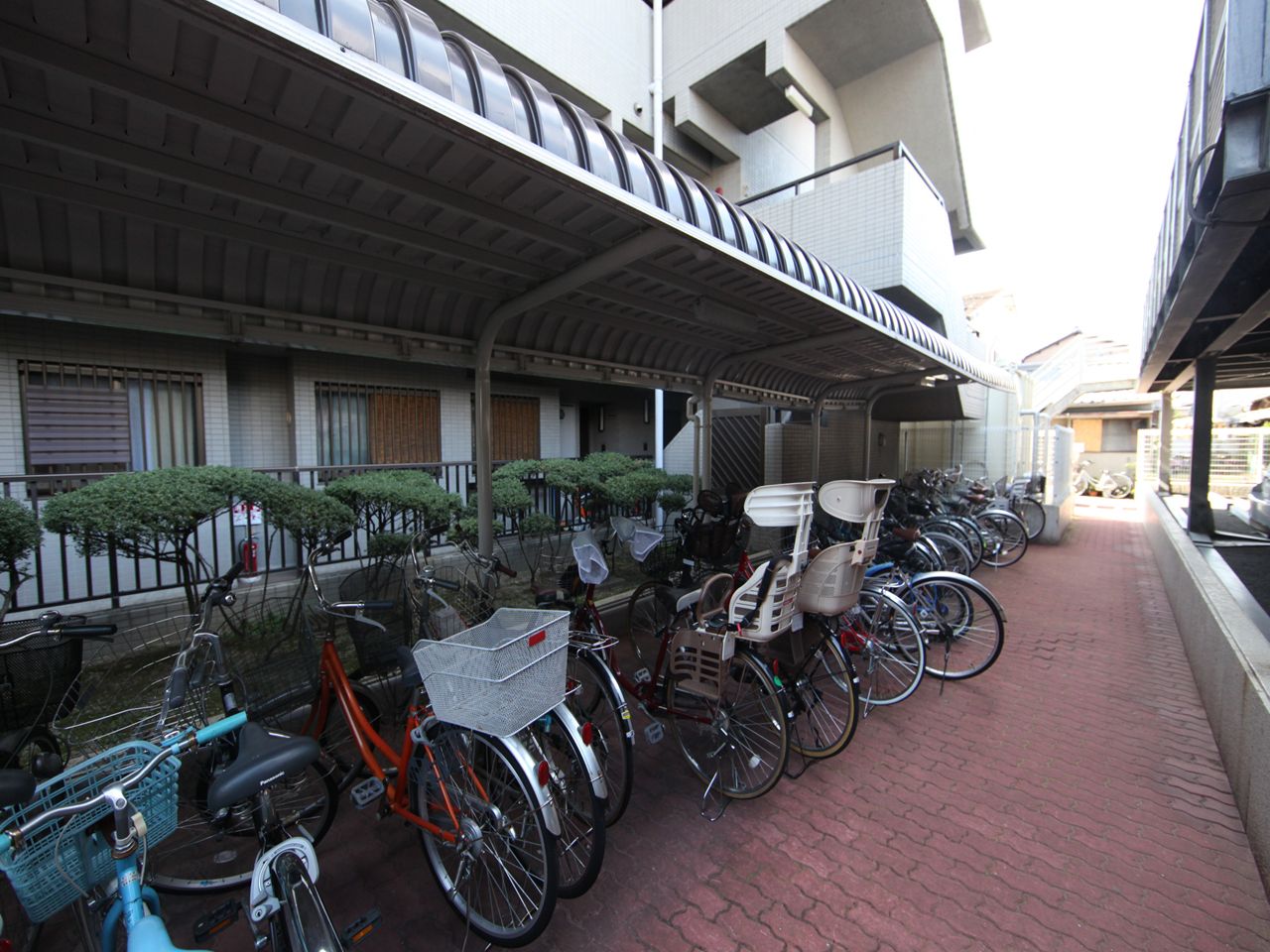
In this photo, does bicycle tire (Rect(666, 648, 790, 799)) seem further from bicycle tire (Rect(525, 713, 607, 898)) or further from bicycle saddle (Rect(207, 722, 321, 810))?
bicycle saddle (Rect(207, 722, 321, 810))

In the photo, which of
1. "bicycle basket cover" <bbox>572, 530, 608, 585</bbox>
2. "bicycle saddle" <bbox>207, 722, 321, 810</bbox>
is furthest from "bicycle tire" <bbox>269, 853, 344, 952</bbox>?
"bicycle basket cover" <bbox>572, 530, 608, 585</bbox>

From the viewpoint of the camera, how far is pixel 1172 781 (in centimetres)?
274

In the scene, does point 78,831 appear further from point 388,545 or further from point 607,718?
point 388,545

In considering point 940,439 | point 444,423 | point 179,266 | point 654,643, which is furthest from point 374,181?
point 940,439

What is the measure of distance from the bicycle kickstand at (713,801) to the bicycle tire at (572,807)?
0.58m

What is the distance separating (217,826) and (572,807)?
1293mm

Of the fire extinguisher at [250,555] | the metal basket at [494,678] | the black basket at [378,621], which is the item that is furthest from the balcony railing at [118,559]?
the metal basket at [494,678]

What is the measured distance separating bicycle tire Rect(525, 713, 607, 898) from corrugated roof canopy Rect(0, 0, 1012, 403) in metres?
2.20

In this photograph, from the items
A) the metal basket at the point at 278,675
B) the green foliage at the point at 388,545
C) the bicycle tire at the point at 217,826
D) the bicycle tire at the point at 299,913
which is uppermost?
the green foliage at the point at 388,545

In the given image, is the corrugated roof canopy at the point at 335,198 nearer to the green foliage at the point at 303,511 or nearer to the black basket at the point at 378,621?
the green foliage at the point at 303,511

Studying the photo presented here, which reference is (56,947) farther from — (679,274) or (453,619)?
(679,274)

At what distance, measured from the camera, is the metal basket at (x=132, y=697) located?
2.03 metres

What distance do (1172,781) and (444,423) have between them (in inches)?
313

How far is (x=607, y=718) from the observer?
9.93 ft
